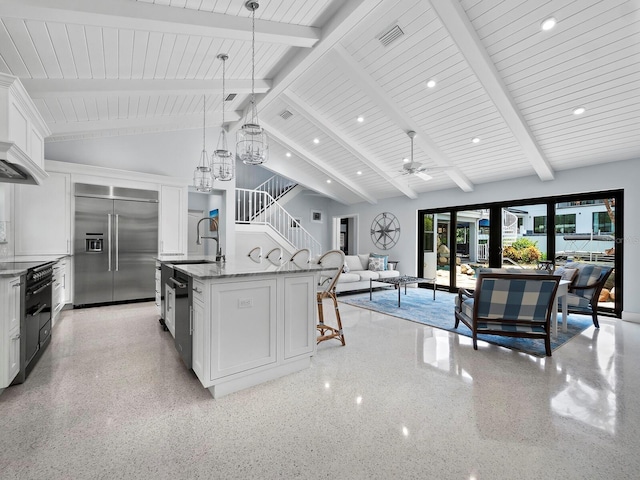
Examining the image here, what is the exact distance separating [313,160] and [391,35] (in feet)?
13.1

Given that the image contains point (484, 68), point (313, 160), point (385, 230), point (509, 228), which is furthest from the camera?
point (385, 230)

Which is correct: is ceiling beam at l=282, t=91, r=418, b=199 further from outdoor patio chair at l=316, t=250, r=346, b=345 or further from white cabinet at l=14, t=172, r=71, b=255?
white cabinet at l=14, t=172, r=71, b=255

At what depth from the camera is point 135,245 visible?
5.28 m

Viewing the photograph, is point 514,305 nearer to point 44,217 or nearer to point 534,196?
point 534,196

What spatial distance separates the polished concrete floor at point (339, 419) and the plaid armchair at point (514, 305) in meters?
0.26

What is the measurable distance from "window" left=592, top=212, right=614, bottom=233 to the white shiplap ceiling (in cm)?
90

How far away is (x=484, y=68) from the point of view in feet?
11.4

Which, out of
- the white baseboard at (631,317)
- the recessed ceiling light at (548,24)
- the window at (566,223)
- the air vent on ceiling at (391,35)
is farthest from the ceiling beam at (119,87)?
the white baseboard at (631,317)

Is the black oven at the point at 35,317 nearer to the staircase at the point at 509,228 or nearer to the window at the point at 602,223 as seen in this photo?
the staircase at the point at 509,228

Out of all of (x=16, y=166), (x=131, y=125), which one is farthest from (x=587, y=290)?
(x=131, y=125)

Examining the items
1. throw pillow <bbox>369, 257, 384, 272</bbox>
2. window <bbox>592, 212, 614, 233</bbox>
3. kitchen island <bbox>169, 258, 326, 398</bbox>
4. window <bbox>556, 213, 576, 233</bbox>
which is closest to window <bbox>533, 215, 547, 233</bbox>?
window <bbox>556, 213, 576, 233</bbox>

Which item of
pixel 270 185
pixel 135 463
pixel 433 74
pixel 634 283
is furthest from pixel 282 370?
pixel 270 185

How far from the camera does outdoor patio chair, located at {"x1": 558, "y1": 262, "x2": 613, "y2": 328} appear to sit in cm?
414

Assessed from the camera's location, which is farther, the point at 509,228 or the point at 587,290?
the point at 509,228
